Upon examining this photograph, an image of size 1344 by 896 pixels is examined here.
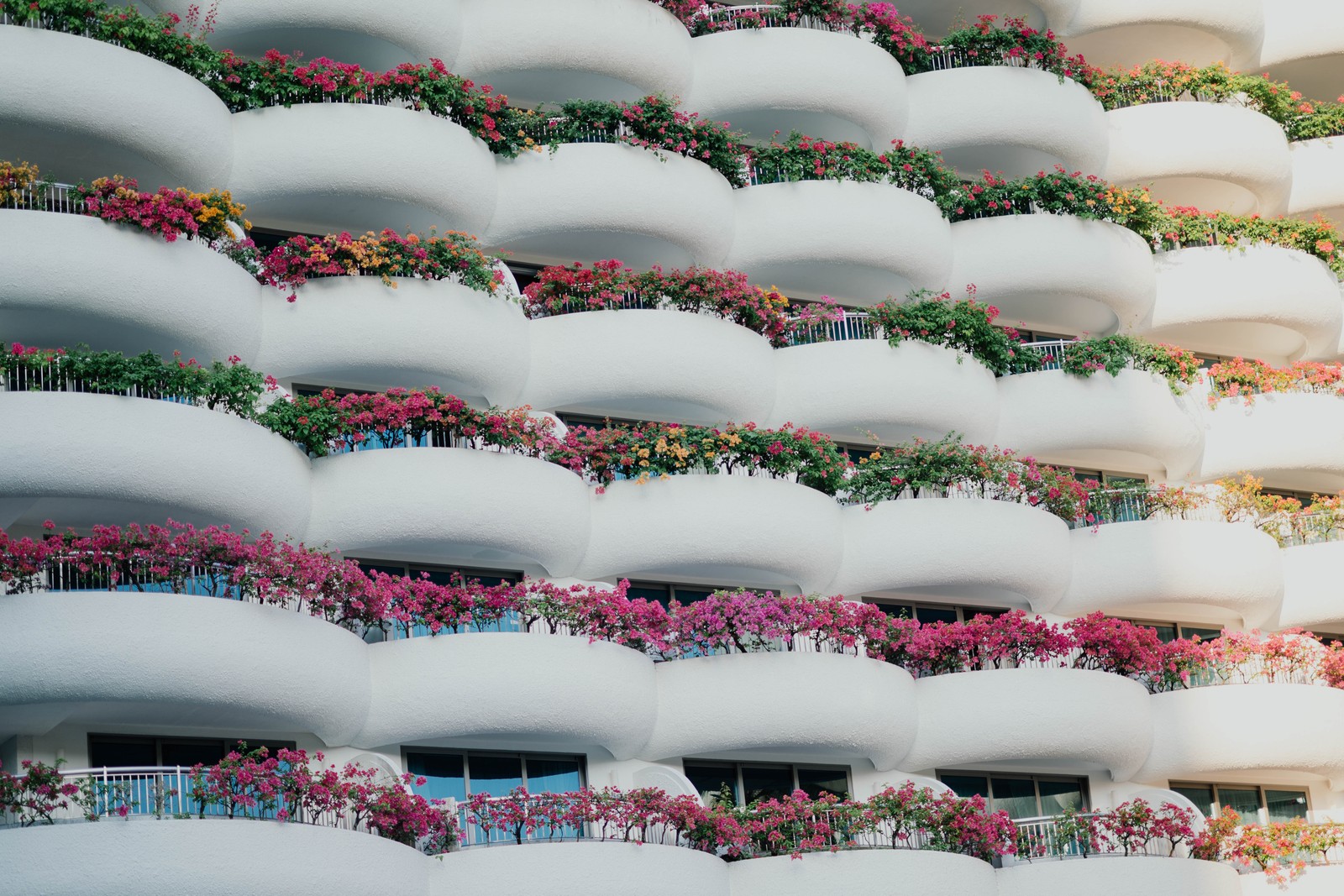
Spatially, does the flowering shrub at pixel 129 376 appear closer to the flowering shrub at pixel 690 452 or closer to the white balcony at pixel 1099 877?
the flowering shrub at pixel 690 452

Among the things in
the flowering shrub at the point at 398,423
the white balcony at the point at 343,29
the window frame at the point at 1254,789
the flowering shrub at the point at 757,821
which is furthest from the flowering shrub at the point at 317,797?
the window frame at the point at 1254,789

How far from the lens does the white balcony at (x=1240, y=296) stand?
3891cm

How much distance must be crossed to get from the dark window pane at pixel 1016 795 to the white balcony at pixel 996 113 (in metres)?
12.6

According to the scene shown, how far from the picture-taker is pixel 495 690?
28.4 meters

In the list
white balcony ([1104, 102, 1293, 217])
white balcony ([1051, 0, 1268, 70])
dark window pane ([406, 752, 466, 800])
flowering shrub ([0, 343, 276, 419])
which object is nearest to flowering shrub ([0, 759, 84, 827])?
flowering shrub ([0, 343, 276, 419])

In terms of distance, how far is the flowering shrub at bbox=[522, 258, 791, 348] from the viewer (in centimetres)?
3322

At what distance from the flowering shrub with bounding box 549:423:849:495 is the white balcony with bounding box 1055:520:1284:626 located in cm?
536

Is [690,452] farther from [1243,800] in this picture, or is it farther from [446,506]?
[1243,800]

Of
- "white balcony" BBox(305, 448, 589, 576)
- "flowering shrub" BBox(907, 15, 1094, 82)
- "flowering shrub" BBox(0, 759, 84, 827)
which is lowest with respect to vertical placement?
"flowering shrub" BBox(0, 759, 84, 827)

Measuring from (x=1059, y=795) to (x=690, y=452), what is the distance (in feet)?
29.8

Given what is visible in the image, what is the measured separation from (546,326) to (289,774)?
1037 centimetres

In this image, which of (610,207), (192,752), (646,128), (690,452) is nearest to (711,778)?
(690,452)

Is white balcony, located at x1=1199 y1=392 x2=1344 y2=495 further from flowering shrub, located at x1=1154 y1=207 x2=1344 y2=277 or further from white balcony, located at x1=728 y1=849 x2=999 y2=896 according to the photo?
white balcony, located at x1=728 y1=849 x2=999 y2=896

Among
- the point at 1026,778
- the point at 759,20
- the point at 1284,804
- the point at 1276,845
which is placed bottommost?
the point at 1276,845
